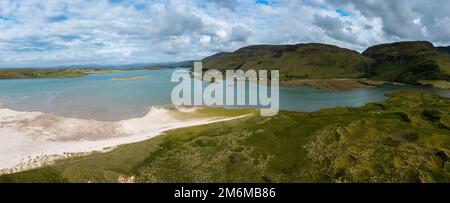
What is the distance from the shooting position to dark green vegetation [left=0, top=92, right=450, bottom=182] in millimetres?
44812

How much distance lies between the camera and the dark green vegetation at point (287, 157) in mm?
44812

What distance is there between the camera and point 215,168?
1969 inches

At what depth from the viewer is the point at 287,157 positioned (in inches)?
2025

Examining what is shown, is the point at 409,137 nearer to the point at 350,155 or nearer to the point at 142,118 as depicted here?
the point at 350,155

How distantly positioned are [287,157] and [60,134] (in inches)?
2099

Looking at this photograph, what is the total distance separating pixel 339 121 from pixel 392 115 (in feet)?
50.8

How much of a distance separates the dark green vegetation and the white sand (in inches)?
296
